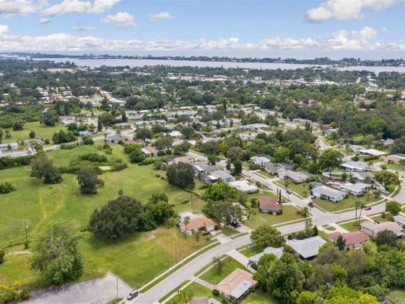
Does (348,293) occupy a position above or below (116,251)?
above

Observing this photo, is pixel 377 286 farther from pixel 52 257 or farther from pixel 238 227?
pixel 52 257

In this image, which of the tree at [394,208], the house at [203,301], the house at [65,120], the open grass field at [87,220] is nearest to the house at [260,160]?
the open grass field at [87,220]

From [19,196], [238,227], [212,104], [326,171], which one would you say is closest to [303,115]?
[212,104]

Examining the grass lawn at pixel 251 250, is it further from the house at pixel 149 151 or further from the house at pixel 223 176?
the house at pixel 149 151

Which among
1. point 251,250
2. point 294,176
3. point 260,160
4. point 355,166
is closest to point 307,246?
point 251,250

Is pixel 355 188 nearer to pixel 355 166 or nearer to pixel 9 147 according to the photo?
pixel 355 166

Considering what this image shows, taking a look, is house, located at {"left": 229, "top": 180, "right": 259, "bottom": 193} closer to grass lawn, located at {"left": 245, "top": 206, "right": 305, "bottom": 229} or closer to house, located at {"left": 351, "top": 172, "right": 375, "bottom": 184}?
grass lawn, located at {"left": 245, "top": 206, "right": 305, "bottom": 229}
